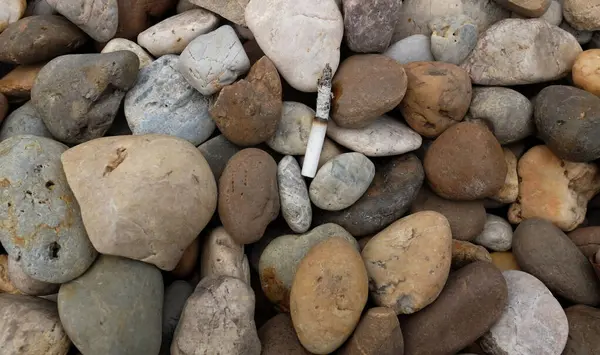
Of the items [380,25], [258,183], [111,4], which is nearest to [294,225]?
[258,183]

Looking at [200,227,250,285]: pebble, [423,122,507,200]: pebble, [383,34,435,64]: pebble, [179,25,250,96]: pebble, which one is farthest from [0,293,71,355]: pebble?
[383,34,435,64]: pebble

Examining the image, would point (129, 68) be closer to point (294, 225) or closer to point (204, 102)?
point (204, 102)

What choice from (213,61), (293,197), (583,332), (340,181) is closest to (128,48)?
(213,61)

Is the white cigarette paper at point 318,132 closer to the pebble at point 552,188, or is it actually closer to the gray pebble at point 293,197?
the gray pebble at point 293,197

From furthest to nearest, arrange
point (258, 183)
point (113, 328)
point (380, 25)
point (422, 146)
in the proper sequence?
point (422, 146) < point (380, 25) < point (258, 183) < point (113, 328)

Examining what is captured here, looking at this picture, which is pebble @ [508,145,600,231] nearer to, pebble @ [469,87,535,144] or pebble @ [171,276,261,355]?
pebble @ [469,87,535,144]

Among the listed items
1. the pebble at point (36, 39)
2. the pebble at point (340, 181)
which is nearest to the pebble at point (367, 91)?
the pebble at point (340, 181)
